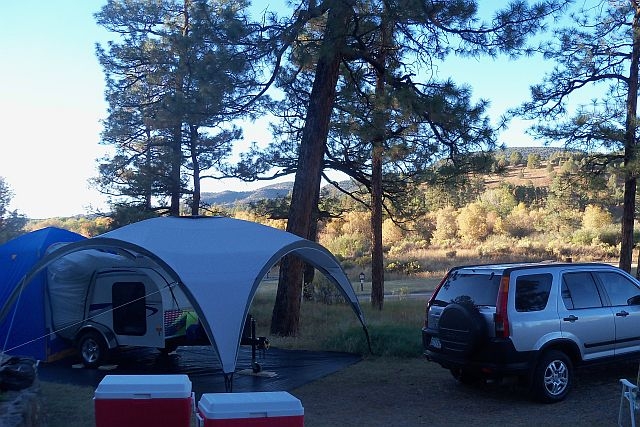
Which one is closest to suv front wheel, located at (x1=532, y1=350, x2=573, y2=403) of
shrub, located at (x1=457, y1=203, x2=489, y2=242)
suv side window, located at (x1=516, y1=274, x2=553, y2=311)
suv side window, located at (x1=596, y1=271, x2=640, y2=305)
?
suv side window, located at (x1=516, y1=274, x2=553, y2=311)

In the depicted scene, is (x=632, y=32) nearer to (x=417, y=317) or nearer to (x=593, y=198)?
(x=593, y=198)

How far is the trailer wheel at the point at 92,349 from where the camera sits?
1253 centimetres

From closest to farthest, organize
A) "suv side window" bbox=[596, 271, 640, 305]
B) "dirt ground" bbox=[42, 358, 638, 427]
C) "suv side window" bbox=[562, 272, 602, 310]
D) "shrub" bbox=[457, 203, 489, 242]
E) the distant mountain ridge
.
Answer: "dirt ground" bbox=[42, 358, 638, 427] → "suv side window" bbox=[562, 272, 602, 310] → "suv side window" bbox=[596, 271, 640, 305] → the distant mountain ridge → "shrub" bbox=[457, 203, 489, 242]

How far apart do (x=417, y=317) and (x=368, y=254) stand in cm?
3954

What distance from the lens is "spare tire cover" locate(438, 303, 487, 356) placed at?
8398 mm

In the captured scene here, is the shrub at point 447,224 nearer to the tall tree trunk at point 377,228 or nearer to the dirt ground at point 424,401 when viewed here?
the tall tree trunk at point 377,228

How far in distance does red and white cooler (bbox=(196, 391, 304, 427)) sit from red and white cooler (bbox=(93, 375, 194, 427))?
78 cm

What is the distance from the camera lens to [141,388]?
5.39m

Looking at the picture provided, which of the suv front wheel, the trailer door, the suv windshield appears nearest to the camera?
the suv front wheel

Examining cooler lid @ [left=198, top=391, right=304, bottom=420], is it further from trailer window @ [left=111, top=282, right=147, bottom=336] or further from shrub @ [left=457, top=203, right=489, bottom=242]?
→ shrub @ [left=457, top=203, right=489, bottom=242]

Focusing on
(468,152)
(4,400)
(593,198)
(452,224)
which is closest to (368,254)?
(452,224)

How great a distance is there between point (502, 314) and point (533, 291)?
2.18 feet

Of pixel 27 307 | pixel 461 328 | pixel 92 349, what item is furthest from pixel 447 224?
pixel 461 328

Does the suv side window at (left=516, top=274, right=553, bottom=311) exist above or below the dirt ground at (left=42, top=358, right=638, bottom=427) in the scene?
above
